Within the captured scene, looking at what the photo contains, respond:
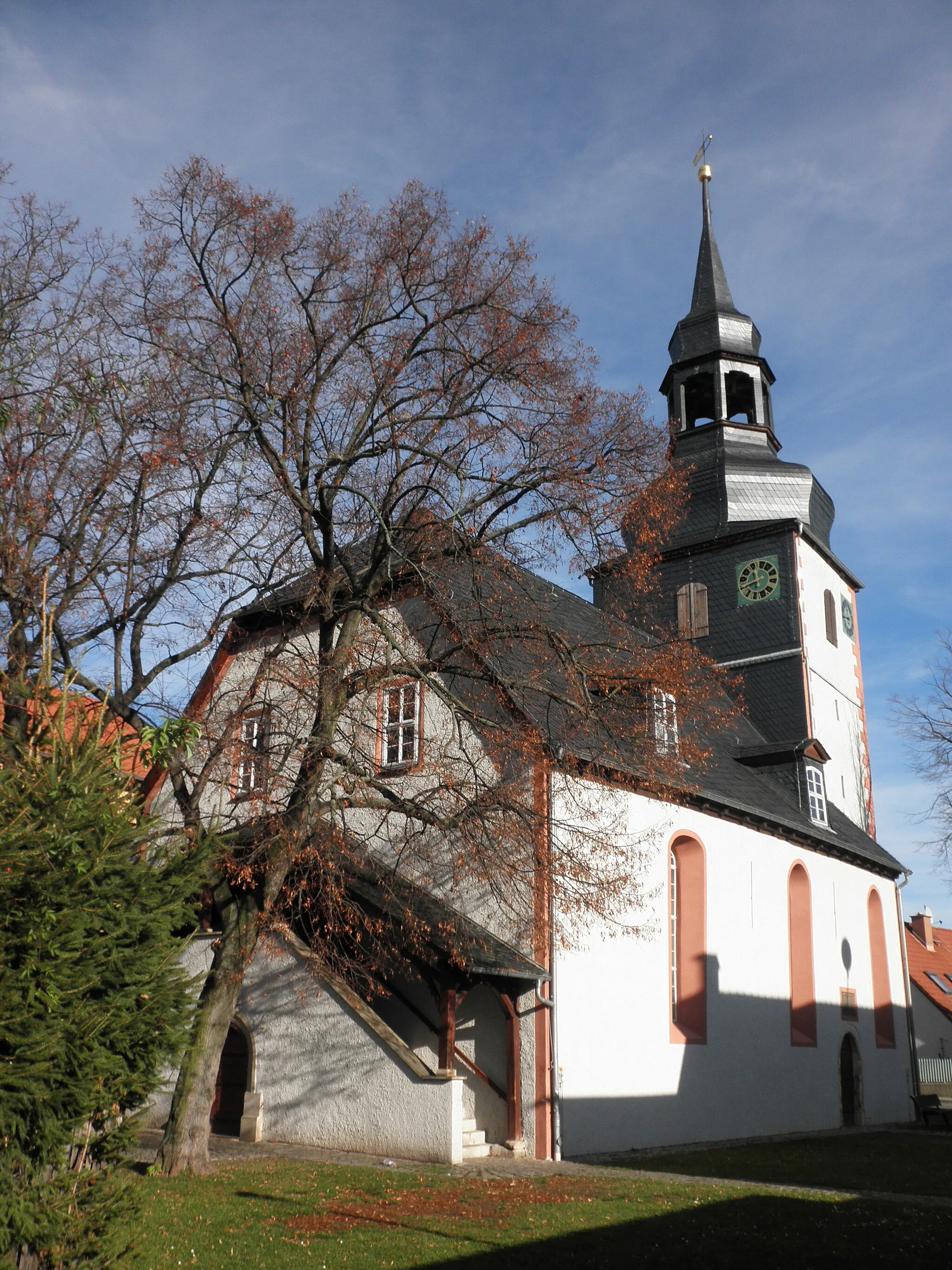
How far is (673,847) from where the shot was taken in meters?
17.5

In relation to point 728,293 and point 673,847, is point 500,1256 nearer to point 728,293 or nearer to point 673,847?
point 673,847

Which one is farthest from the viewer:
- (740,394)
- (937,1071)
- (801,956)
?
(937,1071)

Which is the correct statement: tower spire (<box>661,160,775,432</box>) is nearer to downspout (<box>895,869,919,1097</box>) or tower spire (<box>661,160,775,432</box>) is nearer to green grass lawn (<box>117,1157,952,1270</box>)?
downspout (<box>895,869,919,1097</box>)

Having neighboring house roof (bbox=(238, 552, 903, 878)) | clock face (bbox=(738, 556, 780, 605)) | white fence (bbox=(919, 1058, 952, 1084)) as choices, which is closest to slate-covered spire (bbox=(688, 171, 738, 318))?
clock face (bbox=(738, 556, 780, 605))

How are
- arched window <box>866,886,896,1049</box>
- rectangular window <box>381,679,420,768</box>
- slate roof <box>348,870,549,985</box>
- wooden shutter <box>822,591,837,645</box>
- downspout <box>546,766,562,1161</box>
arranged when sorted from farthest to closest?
wooden shutter <box>822,591,837,645</box>
arched window <box>866,886,896,1049</box>
rectangular window <box>381,679,420,768</box>
downspout <box>546,766,562,1161</box>
slate roof <box>348,870,549,985</box>

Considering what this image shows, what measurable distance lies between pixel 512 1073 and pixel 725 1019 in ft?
17.0

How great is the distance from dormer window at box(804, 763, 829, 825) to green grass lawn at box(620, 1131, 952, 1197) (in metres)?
6.17

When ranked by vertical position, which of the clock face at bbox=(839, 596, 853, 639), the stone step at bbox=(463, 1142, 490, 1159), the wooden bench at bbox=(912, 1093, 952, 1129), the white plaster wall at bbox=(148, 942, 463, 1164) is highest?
the clock face at bbox=(839, 596, 853, 639)

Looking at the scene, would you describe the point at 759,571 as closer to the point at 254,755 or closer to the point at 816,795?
the point at 816,795

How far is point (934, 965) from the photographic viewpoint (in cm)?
4147

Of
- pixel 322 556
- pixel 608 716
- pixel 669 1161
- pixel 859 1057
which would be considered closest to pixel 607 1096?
pixel 669 1161

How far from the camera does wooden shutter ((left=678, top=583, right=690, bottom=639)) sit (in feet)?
84.4

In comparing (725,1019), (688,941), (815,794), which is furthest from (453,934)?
(815,794)

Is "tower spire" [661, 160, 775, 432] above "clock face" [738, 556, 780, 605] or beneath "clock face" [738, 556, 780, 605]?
above
